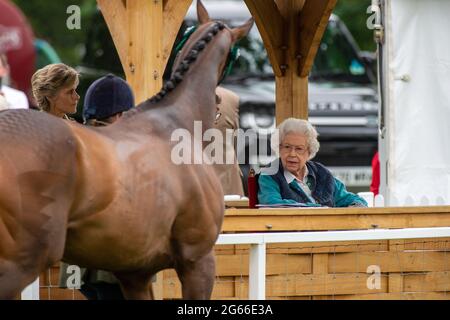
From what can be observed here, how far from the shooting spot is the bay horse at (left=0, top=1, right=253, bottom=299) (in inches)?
194

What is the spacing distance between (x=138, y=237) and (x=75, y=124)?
0.56 meters

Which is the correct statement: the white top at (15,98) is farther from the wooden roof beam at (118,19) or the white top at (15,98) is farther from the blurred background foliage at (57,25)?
the blurred background foliage at (57,25)

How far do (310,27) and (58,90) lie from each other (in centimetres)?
258

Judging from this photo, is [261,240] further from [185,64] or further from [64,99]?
[64,99]

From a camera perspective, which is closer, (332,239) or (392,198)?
(332,239)

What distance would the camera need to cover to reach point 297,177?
7660 millimetres

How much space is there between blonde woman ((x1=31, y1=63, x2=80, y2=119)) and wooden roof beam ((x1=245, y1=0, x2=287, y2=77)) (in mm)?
2183

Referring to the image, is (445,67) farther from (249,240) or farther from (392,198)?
(249,240)

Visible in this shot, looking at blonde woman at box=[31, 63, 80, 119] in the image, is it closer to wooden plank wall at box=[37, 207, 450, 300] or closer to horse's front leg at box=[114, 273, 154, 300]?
wooden plank wall at box=[37, 207, 450, 300]

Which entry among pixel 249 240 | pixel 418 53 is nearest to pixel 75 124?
pixel 249 240

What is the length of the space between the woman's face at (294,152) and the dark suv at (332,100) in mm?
5973

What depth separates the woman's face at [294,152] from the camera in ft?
24.9

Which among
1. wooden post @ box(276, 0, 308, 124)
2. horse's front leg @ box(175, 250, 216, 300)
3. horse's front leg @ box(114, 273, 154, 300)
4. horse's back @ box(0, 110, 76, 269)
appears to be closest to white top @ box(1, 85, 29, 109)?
wooden post @ box(276, 0, 308, 124)

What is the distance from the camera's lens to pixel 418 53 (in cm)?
1002
